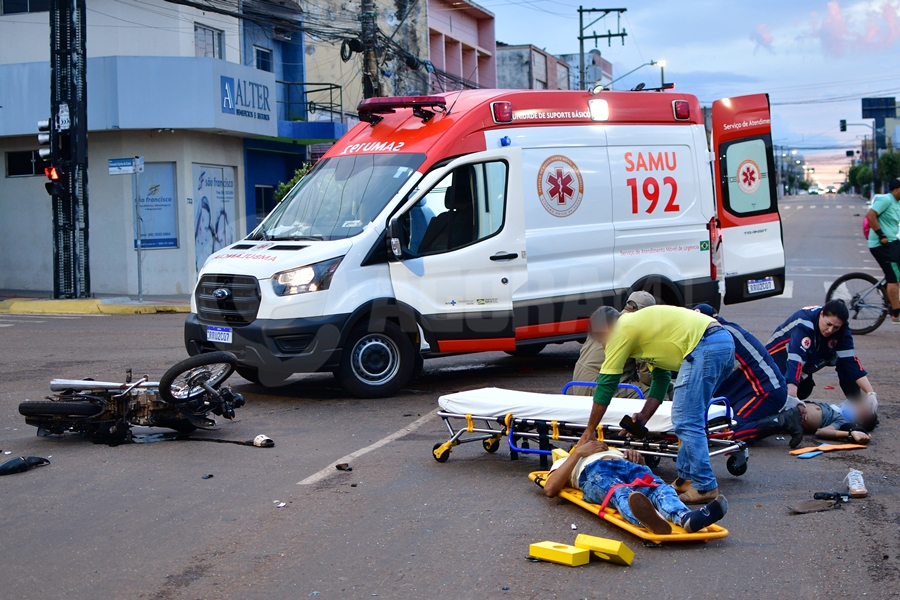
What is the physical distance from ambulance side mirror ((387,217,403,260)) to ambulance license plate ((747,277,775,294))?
474cm

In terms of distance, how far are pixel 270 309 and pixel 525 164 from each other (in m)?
2.90

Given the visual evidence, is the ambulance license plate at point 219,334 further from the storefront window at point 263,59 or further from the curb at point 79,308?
the storefront window at point 263,59

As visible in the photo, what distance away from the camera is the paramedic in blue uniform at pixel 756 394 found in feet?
22.2

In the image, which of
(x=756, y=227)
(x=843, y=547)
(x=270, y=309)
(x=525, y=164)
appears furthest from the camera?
(x=756, y=227)

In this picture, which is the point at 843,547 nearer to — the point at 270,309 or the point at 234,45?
the point at 270,309

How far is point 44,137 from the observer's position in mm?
18906

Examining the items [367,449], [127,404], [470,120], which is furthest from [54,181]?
[367,449]

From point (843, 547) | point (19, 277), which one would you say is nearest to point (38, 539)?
point (843, 547)

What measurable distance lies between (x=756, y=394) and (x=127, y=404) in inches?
177

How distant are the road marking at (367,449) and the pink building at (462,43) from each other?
32.2 m

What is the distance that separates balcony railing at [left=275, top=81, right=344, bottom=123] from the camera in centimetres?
2820

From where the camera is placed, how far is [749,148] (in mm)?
11773

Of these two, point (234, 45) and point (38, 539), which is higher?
point (234, 45)

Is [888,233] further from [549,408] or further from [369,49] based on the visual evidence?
[369,49]
